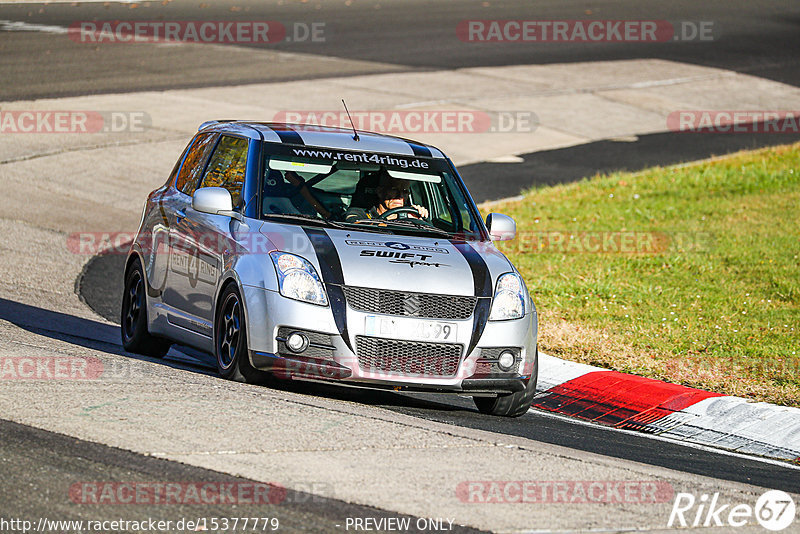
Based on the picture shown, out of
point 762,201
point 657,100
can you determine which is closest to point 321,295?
point 762,201

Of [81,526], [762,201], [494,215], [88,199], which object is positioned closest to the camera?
[81,526]

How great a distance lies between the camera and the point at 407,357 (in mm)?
7465

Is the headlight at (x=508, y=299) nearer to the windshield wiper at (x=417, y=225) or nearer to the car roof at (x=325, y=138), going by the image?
the windshield wiper at (x=417, y=225)

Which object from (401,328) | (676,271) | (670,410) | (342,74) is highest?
(342,74)

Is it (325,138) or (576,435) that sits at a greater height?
(325,138)

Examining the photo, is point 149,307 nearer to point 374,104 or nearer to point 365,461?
point 365,461

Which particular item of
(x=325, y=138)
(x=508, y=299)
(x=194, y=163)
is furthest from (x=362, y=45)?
(x=508, y=299)

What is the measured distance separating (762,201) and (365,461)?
12969mm

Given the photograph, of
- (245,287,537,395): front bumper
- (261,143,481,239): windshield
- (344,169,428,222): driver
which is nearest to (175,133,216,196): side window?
(261,143,481,239): windshield

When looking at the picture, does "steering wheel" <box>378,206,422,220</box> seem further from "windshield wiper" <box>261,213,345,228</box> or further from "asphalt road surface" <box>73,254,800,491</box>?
"asphalt road surface" <box>73,254,800,491</box>

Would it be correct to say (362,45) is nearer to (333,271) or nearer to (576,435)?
(576,435)

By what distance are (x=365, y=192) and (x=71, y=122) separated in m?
12.5

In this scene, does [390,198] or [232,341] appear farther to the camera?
[390,198]

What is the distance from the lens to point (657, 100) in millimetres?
26828
